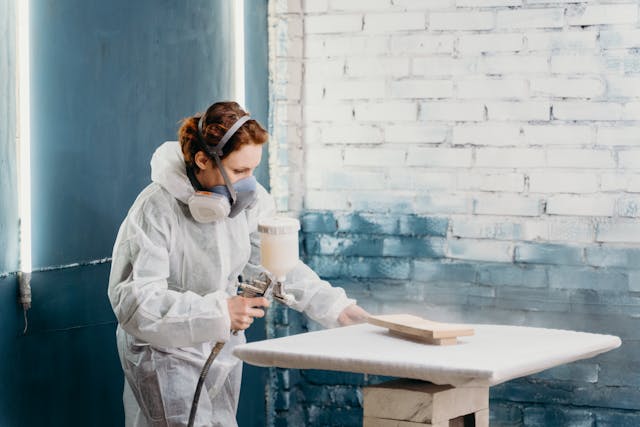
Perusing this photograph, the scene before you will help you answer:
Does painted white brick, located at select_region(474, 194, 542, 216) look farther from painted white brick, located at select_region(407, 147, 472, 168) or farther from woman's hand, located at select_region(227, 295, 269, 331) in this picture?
woman's hand, located at select_region(227, 295, 269, 331)

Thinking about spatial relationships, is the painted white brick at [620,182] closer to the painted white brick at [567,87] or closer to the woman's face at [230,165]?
the painted white brick at [567,87]

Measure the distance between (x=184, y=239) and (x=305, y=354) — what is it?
1.90 ft

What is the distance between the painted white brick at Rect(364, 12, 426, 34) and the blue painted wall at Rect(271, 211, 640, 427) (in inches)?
26.2

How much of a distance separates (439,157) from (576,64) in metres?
0.56

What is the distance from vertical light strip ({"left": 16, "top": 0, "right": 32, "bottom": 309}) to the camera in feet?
8.27

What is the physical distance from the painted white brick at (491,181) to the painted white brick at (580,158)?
13 cm

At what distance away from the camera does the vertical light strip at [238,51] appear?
3695mm

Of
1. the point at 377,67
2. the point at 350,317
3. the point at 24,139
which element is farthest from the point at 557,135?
the point at 24,139

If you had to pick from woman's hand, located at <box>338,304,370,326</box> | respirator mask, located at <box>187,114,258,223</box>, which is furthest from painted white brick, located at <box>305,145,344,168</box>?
respirator mask, located at <box>187,114,258,223</box>

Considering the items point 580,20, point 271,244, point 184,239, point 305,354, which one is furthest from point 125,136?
point 580,20

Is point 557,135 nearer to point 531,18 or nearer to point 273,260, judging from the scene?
point 531,18

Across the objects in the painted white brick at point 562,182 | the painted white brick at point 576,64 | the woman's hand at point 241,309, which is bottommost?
the woman's hand at point 241,309

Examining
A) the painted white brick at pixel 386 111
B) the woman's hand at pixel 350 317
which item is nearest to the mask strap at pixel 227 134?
the woman's hand at pixel 350 317

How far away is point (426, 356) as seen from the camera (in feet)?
7.24
